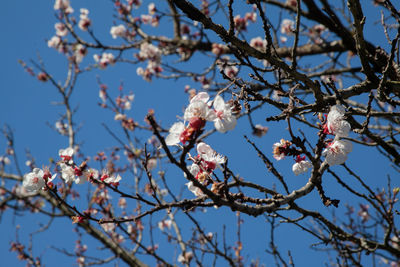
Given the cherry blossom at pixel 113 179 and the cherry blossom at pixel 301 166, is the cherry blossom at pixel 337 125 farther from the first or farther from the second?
the cherry blossom at pixel 113 179

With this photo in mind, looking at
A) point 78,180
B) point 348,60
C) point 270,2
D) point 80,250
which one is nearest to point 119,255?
point 78,180

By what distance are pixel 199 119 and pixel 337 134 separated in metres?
0.64

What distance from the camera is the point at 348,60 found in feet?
18.9

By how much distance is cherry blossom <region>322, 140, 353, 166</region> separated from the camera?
51.9 inches

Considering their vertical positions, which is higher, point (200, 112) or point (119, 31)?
point (119, 31)

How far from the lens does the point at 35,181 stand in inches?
71.2

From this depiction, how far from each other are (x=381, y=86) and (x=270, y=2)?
3399 mm

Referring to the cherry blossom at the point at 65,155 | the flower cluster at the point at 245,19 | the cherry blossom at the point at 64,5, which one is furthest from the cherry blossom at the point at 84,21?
the cherry blossom at the point at 65,155

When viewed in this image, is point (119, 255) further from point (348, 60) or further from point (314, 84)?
point (348, 60)

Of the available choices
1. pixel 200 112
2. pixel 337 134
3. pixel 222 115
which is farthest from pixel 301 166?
pixel 200 112

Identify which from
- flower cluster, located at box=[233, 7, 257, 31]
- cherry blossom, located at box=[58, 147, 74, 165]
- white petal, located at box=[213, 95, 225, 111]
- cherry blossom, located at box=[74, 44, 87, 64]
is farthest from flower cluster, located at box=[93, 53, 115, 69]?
white petal, located at box=[213, 95, 225, 111]

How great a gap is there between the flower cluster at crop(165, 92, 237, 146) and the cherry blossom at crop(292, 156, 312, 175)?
2.11 ft

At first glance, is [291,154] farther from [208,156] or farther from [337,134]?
[208,156]

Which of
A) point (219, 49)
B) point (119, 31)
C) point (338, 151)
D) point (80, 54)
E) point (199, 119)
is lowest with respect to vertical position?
point (199, 119)
